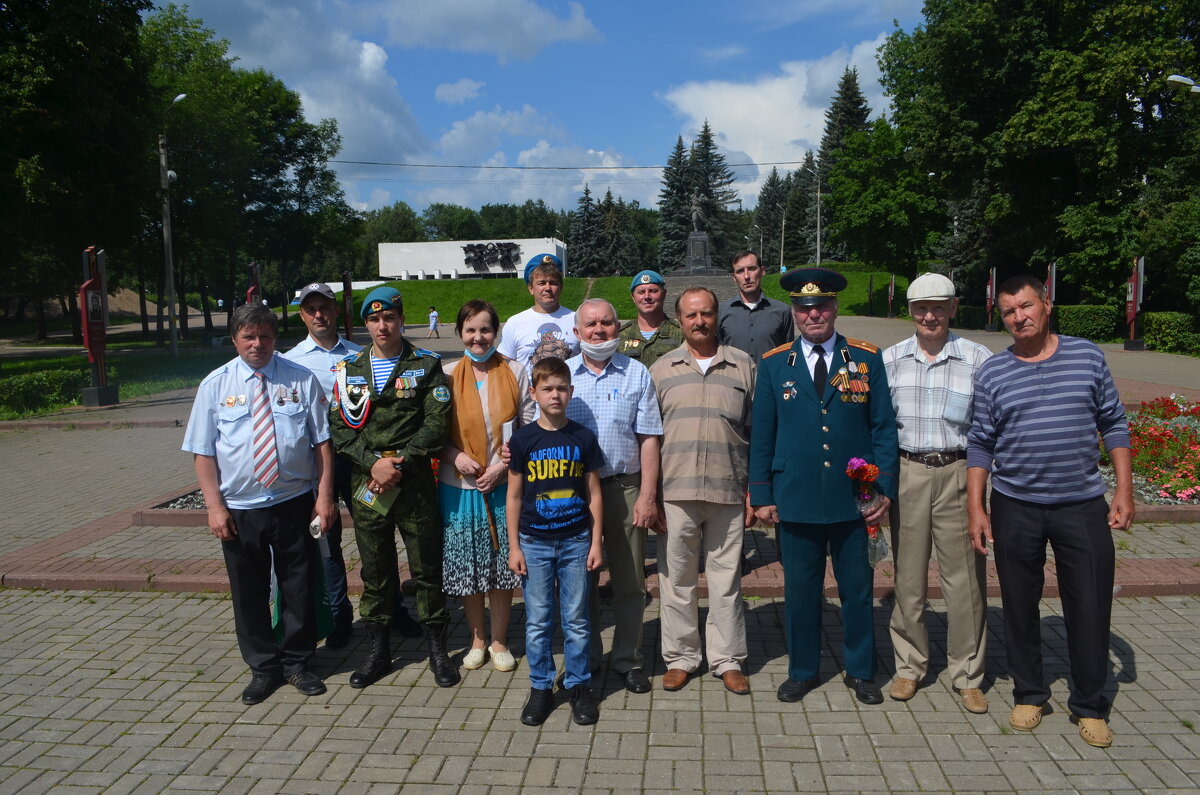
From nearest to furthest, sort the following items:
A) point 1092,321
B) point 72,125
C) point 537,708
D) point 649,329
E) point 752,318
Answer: point 537,708, point 649,329, point 752,318, point 72,125, point 1092,321

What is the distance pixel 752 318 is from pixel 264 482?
11.1 feet

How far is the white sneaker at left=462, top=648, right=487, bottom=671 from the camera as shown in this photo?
15.2 ft

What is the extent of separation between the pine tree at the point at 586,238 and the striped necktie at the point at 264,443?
73.3 metres

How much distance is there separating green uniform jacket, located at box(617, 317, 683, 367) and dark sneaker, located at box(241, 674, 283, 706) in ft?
9.28

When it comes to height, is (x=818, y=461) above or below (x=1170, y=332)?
above

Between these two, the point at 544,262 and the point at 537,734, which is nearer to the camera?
the point at 537,734

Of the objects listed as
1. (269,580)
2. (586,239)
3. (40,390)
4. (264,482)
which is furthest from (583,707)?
(586,239)

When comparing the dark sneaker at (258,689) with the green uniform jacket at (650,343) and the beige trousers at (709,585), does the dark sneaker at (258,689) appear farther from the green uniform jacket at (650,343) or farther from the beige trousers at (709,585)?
the green uniform jacket at (650,343)

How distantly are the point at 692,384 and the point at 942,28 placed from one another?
1252 inches

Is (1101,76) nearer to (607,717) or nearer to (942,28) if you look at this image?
(942,28)

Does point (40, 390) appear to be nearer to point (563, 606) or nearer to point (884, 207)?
point (563, 606)

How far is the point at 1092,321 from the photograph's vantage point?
28.3m

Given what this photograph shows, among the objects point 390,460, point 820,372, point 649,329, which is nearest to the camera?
point 820,372

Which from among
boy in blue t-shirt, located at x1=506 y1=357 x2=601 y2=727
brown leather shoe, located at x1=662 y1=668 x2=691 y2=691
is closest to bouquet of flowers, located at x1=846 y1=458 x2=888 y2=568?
brown leather shoe, located at x1=662 y1=668 x2=691 y2=691
